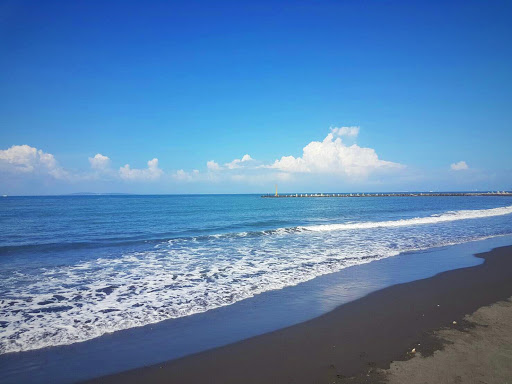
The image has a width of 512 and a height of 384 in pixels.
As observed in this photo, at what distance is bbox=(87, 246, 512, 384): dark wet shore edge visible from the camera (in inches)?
184

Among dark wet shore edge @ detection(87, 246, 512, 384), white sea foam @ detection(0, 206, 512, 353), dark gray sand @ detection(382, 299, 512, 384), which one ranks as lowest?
white sea foam @ detection(0, 206, 512, 353)

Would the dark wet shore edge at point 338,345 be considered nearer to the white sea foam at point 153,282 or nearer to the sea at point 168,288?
the sea at point 168,288

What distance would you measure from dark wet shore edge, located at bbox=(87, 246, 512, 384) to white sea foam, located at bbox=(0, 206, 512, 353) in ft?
8.22

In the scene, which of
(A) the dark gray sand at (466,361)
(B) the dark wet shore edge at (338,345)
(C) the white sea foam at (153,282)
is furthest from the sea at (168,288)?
(A) the dark gray sand at (466,361)

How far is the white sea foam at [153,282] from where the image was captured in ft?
23.1

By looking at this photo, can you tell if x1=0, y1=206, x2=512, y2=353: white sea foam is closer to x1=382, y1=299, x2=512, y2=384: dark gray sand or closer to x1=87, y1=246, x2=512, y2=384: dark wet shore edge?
x1=87, y1=246, x2=512, y2=384: dark wet shore edge

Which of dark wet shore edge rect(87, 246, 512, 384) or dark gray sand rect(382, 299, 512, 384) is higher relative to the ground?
dark gray sand rect(382, 299, 512, 384)

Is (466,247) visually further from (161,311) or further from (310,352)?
(161,311)

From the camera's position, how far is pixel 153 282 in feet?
35.0

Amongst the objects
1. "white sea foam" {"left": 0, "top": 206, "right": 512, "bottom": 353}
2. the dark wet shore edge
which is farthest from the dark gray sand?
"white sea foam" {"left": 0, "top": 206, "right": 512, "bottom": 353}

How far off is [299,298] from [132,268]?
8082mm

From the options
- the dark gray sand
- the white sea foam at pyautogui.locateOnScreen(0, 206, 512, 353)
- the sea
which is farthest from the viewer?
the white sea foam at pyautogui.locateOnScreen(0, 206, 512, 353)

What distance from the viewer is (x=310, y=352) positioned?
17.6 feet

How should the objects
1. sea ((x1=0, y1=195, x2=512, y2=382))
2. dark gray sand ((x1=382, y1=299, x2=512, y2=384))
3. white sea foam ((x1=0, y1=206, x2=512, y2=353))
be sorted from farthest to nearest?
white sea foam ((x1=0, y1=206, x2=512, y2=353)) → sea ((x1=0, y1=195, x2=512, y2=382)) → dark gray sand ((x1=382, y1=299, x2=512, y2=384))
